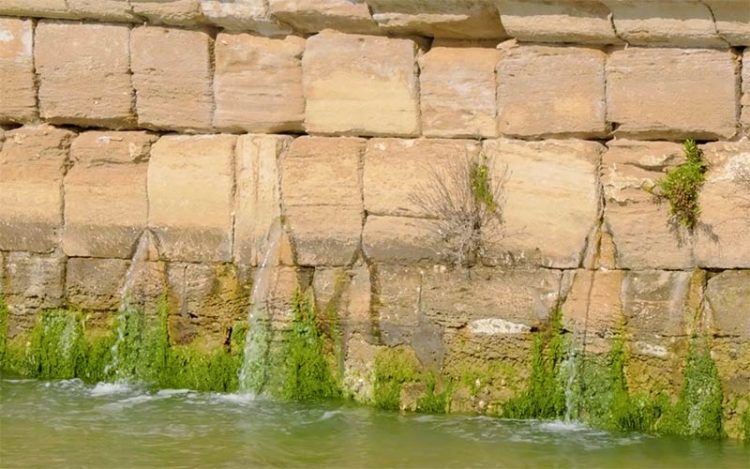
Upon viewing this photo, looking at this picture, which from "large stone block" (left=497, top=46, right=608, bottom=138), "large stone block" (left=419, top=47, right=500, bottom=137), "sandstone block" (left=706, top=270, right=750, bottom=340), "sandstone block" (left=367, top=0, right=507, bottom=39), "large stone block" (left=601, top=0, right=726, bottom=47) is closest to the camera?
"large stone block" (left=601, top=0, right=726, bottom=47)

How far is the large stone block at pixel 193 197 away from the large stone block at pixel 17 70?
103 centimetres

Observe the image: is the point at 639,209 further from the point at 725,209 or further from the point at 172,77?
the point at 172,77

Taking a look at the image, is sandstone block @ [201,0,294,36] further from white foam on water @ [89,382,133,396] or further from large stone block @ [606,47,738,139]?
white foam on water @ [89,382,133,396]

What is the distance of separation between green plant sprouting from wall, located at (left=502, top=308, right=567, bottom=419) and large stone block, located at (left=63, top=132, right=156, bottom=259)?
115 inches

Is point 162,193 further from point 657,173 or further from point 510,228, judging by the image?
point 657,173

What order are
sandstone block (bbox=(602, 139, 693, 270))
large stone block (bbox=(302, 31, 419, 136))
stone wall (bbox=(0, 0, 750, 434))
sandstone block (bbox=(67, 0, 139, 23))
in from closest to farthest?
stone wall (bbox=(0, 0, 750, 434)) < sandstone block (bbox=(602, 139, 693, 270)) < large stone block (bbox=(302, 31, 419, 136)) < sandstone block (bbox=(67, 0, 139, 23))

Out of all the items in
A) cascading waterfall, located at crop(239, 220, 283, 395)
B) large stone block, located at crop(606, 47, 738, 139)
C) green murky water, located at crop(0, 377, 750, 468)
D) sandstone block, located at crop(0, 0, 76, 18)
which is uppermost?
sandstone block, located at crop(0, 0, 76, 18)

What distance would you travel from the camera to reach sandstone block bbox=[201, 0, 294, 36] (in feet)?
35.2

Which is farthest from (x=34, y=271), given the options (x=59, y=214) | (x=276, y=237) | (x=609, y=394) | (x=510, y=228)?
(x=609, y=394)

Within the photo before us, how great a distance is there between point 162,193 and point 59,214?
80 centimetres

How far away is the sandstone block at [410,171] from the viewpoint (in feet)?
34.2

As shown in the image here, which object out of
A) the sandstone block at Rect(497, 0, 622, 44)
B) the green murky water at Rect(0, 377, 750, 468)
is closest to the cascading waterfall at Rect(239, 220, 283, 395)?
the green murky water at Rect(0, 377, 750, 468)

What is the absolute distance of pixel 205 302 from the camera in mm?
11047

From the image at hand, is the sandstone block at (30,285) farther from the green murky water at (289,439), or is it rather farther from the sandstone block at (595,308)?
the sandstone block at (595,308)
